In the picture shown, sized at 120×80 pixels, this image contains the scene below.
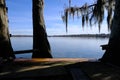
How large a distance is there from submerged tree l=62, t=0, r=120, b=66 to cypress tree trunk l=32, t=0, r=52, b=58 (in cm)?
249

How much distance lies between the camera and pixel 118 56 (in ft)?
26.7

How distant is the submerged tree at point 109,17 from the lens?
8.34 m

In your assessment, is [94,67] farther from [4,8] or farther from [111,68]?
[4,8]

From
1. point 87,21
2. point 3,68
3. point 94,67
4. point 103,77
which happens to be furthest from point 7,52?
point 87,21

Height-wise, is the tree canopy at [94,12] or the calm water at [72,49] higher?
the tree canopy at [94,12]

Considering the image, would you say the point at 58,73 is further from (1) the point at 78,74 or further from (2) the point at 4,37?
(2) the point at 4,37

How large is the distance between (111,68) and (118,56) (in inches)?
39.1

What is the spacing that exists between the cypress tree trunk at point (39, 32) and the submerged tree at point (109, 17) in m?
2.49

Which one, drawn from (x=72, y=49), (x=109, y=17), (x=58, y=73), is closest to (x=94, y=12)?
(x=109, y=17)

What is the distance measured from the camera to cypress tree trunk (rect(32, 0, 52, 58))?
12719mm

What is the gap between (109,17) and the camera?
A: 48.8 feet

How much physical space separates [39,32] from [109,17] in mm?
3958

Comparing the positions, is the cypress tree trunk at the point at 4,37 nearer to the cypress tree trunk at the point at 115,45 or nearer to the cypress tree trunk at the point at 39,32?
the cypress tree trunk at the point at 39,32

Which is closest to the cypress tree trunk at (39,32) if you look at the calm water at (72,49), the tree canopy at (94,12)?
the tree canopy at (94,12)
